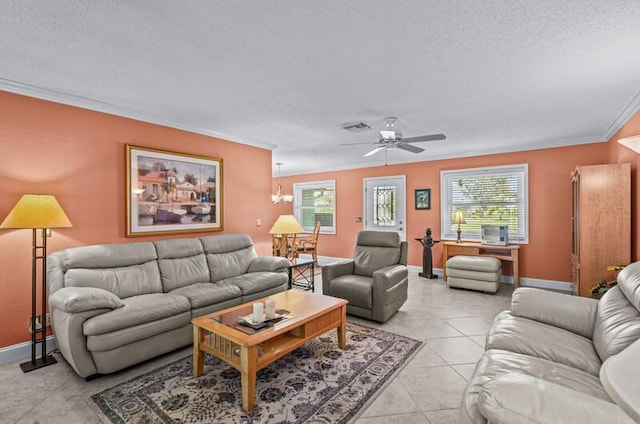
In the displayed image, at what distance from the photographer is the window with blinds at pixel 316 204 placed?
7711 mm

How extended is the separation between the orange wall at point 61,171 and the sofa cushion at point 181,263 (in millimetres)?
400

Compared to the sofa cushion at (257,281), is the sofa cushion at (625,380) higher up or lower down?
higher up

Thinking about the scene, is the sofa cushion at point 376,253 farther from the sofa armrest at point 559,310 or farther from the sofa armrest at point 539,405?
the sofa armrest at point 539,405

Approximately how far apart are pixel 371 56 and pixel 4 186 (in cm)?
330

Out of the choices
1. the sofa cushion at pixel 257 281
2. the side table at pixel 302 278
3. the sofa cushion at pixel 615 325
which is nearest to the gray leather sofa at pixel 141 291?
the sofa cushion at pixel 257 281

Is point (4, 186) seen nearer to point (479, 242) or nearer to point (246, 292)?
point (246, 292)

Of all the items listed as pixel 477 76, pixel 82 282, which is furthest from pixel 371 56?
pixel 82 282

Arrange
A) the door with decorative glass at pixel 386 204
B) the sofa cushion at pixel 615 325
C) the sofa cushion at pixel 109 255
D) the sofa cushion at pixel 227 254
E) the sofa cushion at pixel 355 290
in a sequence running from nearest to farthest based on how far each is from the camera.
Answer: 1. the sofa cushion at pixel 615 325
2. the sofa cushion at pixel 109 255
3. the sofa cushion at pixel 355 290
4. the sofa cushion at pixel 227 254
5. the door with decorative glass at pixel 386 204

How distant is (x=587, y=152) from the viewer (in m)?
4.73

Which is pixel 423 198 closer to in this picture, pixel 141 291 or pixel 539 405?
pixel 141 291

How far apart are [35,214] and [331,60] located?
2706 mm

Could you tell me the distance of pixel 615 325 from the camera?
1798 millimetres

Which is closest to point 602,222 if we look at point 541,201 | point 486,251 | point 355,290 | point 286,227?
point 541,201

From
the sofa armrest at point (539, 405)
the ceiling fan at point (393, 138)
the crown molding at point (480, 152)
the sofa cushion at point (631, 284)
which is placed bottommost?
the sofa armrest at point (539, 405)
